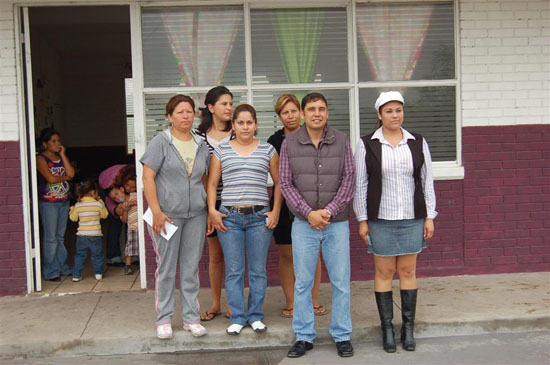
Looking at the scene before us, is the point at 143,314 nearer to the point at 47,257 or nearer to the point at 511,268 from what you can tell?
the point at 47,257

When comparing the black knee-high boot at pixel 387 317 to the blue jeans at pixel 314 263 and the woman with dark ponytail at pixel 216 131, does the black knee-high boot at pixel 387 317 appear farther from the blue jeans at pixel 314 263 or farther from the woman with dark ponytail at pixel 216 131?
the woman with dark ponytail at pixel 216 131

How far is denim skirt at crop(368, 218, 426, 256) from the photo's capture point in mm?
4512

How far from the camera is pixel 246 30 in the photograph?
6070 mm

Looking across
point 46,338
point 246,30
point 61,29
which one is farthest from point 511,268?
point 61,29

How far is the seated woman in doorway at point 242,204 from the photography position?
181 inches

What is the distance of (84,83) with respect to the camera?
14.6 meters

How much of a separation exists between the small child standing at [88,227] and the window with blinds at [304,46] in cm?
235

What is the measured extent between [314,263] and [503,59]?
318cm

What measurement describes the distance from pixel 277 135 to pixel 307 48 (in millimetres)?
1508

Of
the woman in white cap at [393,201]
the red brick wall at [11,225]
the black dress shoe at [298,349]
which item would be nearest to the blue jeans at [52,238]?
the red brick wall at [11,225]

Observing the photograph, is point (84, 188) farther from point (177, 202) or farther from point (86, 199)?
point (177, 202)

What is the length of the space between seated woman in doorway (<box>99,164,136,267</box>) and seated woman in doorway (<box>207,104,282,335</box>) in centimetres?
262

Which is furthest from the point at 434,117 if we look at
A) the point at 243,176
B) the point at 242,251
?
the point at 242,251

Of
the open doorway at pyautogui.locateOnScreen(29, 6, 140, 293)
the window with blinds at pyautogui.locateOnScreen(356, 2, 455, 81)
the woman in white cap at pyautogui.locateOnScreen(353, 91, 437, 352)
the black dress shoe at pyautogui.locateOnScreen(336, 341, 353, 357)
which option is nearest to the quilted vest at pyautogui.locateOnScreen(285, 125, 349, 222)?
the woman in white cap at pyautogui.locateOnScreen(353, 91, 437, 352)
